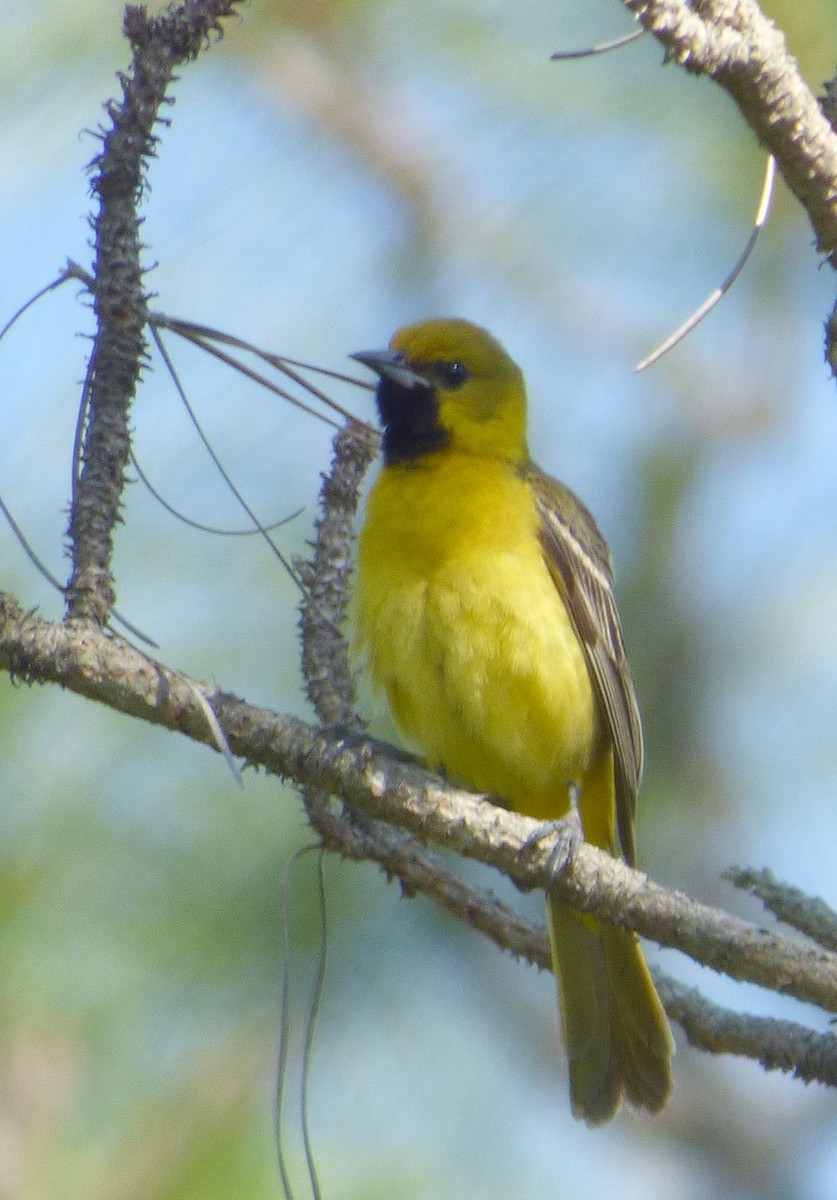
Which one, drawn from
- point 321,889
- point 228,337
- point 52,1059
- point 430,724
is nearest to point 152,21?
point 228,337

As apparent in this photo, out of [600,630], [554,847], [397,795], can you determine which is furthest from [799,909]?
[600,630]

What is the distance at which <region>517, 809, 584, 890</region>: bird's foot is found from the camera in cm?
251

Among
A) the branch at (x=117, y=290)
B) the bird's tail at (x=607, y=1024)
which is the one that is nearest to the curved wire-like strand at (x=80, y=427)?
the branch at (x=117, y=290)

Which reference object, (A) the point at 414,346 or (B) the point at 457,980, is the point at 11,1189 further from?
(A) the point at 414,346

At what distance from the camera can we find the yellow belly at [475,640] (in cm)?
357

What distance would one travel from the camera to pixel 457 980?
3.81 metres

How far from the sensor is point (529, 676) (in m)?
3.59

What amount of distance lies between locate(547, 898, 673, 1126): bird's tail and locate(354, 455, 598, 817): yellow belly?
41cm

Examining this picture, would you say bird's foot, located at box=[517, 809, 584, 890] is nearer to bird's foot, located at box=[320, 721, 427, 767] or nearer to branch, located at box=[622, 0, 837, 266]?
bird's foot, located at box=[320, 721, 427, 767]

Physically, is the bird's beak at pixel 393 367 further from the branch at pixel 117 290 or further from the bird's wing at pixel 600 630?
the branch at pixel 117 290

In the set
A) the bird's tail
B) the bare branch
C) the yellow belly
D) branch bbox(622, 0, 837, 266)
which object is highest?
the yellow belly

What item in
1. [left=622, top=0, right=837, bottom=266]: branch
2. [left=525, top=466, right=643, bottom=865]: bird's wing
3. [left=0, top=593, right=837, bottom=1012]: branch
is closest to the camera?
[left=622, top=0, right=837, bottom=266]: branch

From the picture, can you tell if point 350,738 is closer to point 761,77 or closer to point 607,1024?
point 761,77

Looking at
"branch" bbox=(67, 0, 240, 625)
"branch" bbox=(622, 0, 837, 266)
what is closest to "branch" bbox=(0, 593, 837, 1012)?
"branch" bbox=(67, 0, 240, 625)
